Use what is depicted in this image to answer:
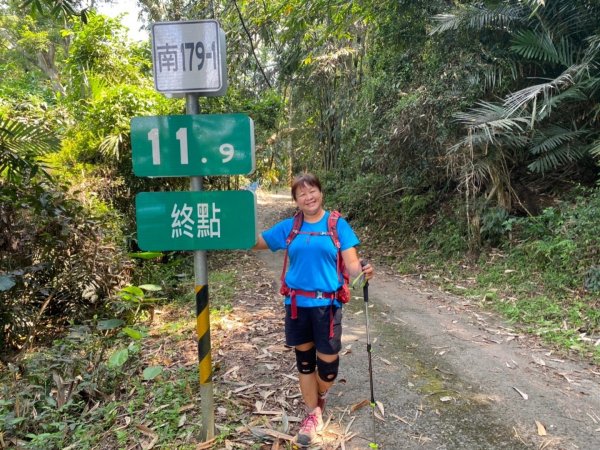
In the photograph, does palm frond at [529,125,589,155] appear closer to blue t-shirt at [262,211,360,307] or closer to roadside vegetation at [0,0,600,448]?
roadside vegetation at [0,0,600,448]

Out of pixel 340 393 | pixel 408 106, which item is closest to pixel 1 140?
pixel 340 393

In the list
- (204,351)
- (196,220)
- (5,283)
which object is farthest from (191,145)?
(5,283)

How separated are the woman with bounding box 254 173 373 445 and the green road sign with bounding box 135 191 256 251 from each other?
0.30 meters

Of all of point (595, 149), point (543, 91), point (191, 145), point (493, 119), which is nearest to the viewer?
point (191, 145)

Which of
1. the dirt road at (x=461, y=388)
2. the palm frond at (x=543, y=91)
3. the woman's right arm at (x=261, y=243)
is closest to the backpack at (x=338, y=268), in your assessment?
the woman's right arm at (x=261, y=243)

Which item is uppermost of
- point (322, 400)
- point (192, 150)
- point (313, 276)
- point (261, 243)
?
point (192, 150)

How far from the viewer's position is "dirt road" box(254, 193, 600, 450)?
3031 mm

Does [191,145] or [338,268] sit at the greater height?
[191,145]

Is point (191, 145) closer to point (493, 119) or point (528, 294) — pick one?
point (528, 294)

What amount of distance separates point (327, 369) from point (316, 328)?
0.31 m

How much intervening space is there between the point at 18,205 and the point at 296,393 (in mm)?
3864

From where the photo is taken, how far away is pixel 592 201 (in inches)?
242

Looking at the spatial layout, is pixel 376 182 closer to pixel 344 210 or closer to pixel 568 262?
pixel 344 210

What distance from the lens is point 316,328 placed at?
9.28 feet
